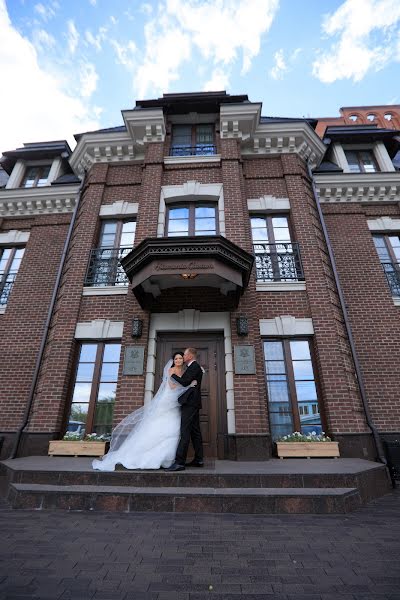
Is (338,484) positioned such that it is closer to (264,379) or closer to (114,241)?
(264,379)

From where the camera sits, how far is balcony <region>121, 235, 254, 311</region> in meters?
5.94

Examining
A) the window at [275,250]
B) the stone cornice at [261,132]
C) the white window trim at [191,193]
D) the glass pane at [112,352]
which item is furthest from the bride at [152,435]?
the stone cornice at [261,132]

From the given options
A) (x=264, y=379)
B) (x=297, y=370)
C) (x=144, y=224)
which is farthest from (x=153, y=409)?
(x=144, y=224)

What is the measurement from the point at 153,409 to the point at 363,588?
3.55 m

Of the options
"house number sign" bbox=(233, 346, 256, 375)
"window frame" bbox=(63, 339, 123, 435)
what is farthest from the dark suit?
"window frame" bbox=(63, 339, 123, 435)

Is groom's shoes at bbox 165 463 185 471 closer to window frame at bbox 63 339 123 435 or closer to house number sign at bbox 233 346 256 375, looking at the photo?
house number sign at bbox 233 346 256 375

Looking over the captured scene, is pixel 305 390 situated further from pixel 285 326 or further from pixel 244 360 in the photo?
pixel 244 360

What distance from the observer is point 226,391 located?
636 cm

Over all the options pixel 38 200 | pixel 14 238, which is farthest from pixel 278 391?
pixel 38 200

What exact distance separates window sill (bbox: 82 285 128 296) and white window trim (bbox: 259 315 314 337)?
3448mm

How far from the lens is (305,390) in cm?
658

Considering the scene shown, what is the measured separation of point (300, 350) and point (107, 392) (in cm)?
453

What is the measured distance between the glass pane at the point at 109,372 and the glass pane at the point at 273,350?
3.50 metres

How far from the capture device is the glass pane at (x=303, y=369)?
6680 millimetres
